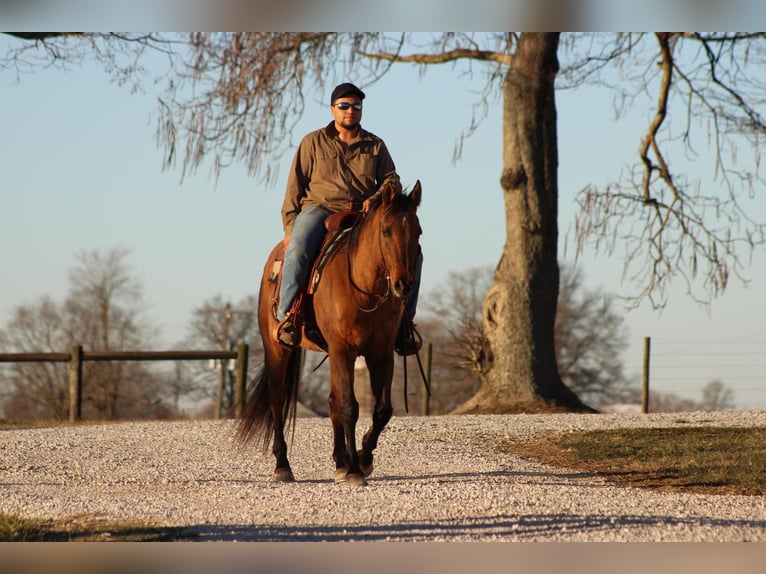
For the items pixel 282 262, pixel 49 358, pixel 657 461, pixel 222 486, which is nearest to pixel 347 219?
pixel 282 262

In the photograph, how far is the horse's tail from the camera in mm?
9578

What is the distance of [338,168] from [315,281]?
38.0 inches

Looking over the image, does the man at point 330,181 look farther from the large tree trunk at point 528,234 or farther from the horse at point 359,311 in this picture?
the large tree trunk at point 528,234

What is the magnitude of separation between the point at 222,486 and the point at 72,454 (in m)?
3.15

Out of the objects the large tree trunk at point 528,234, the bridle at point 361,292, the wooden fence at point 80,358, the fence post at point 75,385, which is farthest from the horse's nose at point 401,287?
the fence post at point 75,385

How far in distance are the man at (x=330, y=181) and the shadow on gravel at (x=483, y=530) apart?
246 cm

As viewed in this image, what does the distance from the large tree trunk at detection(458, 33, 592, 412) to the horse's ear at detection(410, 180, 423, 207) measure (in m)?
9.49

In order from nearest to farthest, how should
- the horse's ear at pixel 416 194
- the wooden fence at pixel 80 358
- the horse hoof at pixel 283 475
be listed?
1. the horse's ear at pixel 416 194
2. the horse hoof at pixel 283 475
3. the wooden fence at pixel 80 358

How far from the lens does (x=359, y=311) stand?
810cm

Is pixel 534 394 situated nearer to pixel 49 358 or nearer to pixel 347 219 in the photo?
pixel 49 358

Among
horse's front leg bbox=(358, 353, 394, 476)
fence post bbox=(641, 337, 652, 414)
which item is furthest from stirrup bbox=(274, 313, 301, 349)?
fence post bbox=(641, 337, 652, 414)

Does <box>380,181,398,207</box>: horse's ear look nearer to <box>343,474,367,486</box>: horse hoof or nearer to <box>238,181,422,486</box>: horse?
<box>238,181,422,486</box>: horse

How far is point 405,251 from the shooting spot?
7.36 metres

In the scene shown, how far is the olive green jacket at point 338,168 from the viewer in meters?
8.80
